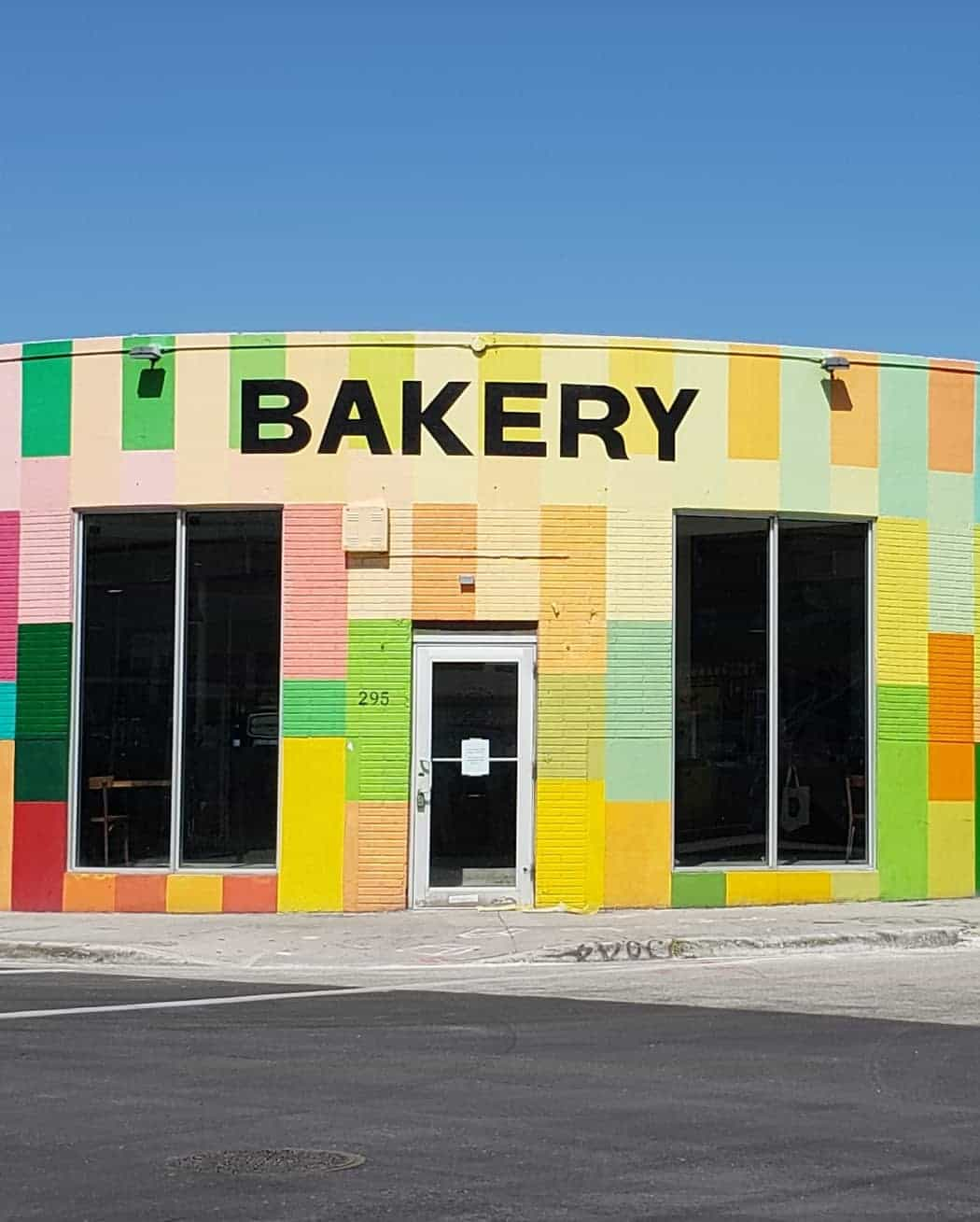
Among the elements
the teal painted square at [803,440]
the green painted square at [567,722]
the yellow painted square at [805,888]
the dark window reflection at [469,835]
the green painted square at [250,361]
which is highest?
the green painted square at [250,361]

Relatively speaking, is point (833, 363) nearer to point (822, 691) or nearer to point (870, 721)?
point (822, 691)

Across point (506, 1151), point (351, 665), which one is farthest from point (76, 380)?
point (506, 1151)

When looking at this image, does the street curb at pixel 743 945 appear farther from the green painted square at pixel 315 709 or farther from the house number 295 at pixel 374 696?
the green painted square at pixel 315 709

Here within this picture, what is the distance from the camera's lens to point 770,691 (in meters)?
18.6

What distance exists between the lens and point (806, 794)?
1872cm

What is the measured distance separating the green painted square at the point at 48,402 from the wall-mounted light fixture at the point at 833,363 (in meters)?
7.41

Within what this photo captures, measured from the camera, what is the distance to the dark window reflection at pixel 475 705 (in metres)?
18.2

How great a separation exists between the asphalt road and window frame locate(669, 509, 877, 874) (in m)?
5.73

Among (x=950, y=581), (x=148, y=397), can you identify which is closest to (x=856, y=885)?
(x=950, y=581)

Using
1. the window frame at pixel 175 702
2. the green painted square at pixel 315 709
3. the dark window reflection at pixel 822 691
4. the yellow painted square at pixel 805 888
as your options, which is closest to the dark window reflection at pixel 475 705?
the green painted square at pixel 315 709

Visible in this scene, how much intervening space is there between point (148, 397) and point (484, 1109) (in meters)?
10.9

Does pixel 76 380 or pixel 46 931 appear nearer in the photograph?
pixel 46 931

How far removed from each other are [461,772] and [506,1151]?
1020cm

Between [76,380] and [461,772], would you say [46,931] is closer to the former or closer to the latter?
[461,772]
